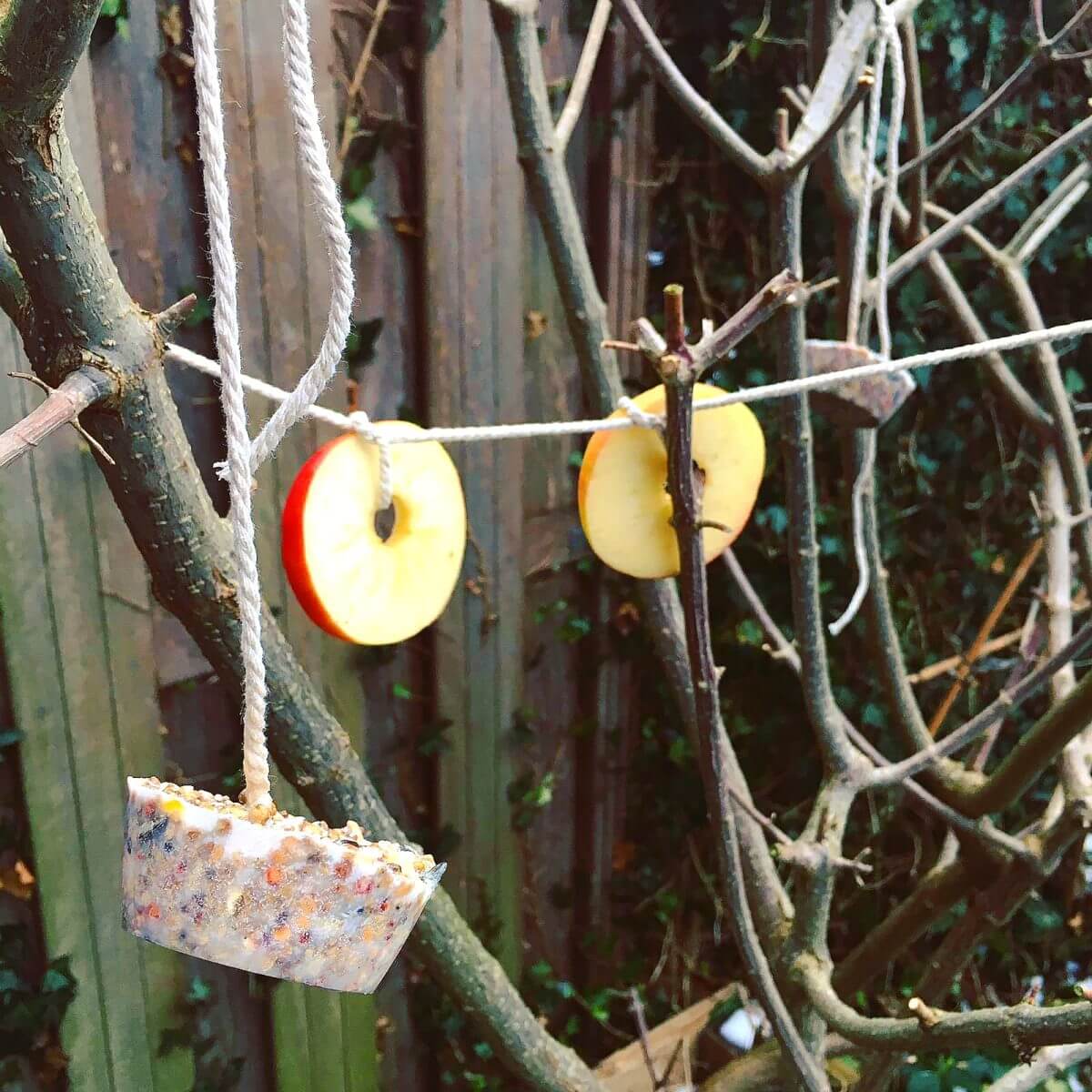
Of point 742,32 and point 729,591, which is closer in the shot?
point 742,32

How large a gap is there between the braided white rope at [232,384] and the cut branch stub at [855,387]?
51 centimetres

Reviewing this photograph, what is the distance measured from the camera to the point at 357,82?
1136 mm

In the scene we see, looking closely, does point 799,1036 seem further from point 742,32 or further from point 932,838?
point 742,32

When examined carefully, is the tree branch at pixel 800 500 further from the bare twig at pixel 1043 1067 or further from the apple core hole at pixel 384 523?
the apple core hole at pixel 384 523

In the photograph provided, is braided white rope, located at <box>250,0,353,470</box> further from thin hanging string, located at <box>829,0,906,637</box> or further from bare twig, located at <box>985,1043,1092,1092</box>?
bare twig, located at <box>985,1043,1092,1092</box>

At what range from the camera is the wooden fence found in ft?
3.24

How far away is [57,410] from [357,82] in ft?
2.79

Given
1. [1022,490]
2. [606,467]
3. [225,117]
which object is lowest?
[1022,490]

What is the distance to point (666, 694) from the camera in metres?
1.68

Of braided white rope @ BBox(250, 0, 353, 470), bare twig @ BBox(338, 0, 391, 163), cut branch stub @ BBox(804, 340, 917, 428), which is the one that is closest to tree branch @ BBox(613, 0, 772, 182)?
cut branch stub @ BBox(804, 340, 917, 428)

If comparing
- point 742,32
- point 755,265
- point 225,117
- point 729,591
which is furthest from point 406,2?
point 729,591

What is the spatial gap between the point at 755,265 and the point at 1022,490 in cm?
62

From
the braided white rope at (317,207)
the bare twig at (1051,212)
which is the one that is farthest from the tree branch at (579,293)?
the bare twig at (1051,212)

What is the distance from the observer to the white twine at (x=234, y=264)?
0.36 meters
